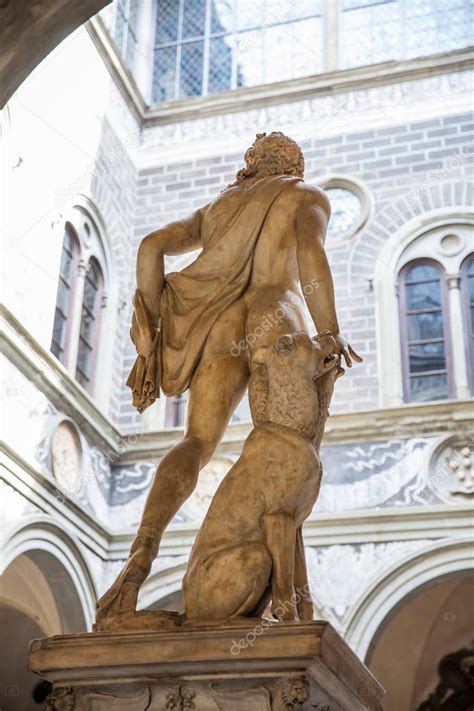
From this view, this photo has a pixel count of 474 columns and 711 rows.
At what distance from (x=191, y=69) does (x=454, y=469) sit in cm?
679

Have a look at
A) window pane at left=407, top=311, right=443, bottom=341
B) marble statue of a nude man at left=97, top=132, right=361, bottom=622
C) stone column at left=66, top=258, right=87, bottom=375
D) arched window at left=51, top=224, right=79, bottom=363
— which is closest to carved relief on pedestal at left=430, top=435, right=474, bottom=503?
window pane at left=407, top=311, right=443, bottom=341

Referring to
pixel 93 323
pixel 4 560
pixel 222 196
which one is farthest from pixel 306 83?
pixel 222 196

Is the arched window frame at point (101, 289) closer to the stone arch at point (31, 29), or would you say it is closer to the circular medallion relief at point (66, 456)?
the circular medallion relief at point (66, 456)

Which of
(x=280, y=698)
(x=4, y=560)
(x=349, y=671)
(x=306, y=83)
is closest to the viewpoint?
(x=280, y=698)

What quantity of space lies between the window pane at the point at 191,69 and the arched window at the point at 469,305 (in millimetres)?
4503

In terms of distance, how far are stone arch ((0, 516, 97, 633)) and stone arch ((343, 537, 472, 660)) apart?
2464 mm

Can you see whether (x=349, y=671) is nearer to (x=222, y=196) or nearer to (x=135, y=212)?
(x=222, y=196)

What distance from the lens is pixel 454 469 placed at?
986cm

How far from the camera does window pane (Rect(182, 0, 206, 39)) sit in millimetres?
14133

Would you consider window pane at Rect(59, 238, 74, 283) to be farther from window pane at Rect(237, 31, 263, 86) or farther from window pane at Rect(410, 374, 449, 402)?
window pane at Rect(237, 31, 263, 86)

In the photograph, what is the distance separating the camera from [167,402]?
11.3 m

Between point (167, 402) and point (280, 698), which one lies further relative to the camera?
point (167, 402)

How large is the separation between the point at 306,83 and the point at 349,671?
10.4m

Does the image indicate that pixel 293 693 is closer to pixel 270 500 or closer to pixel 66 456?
pixel 270 500
